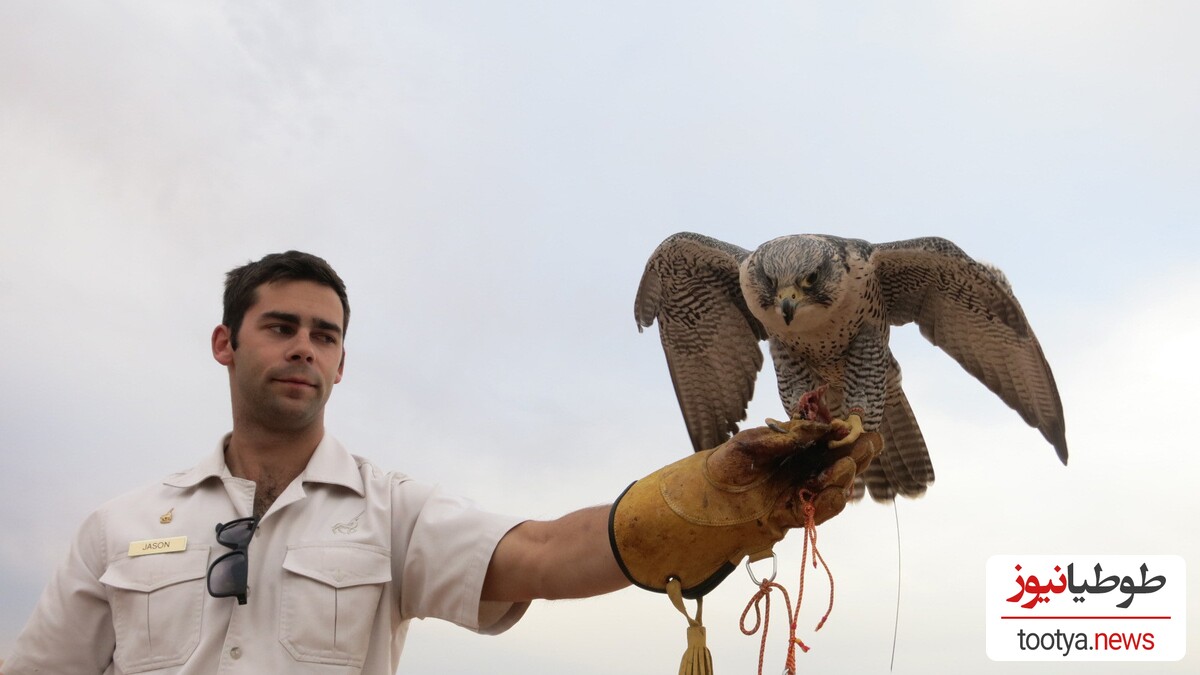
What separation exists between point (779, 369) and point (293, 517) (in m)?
1.64

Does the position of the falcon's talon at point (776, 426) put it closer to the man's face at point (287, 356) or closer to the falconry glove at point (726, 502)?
the falconry glove at point (726, 502)

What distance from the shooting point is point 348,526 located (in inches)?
100

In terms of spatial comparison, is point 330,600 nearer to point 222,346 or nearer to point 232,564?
point 232,564

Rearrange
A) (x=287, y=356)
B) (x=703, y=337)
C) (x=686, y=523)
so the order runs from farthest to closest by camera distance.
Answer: (x=703, y=337) → (x=287, y=356) → (x=686, y=523)

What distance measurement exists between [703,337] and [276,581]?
185cm

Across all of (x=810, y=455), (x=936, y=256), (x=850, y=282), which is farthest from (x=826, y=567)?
(x=936, y=256)

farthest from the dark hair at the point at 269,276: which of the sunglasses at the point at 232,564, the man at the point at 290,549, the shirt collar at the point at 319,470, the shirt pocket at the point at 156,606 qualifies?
the shirt pocket at the point at 156,606

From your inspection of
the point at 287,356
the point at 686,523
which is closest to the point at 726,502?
the point at 686,523

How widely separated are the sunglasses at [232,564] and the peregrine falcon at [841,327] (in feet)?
5.45

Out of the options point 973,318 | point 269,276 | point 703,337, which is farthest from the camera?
point 703,337

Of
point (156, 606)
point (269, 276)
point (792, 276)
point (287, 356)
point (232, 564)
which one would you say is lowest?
point (156, 606)

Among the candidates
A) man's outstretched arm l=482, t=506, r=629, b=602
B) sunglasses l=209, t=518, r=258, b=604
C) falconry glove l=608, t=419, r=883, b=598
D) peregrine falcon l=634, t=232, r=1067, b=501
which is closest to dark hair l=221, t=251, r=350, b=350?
sunglasses l=209, t=518, r=258, b=604

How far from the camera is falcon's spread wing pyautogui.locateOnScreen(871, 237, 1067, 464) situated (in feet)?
10.2

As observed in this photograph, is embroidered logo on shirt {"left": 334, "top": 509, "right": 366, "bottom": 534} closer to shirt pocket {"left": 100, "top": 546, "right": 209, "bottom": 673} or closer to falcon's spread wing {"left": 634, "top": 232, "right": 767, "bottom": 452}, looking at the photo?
shirt pocket {"left": 100, "top": 546, "right": 209, "bottom": 673}
